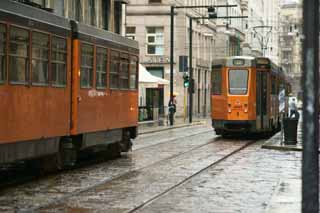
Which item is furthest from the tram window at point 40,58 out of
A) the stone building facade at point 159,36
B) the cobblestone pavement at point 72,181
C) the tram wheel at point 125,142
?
the stone building facade at point 159,36

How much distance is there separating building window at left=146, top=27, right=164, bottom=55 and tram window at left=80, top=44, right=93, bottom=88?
160ft

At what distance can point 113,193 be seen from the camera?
12555 millimetres

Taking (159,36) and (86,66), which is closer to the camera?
(86,66)

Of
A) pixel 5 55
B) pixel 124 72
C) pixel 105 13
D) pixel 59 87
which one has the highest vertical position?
pixel 105 13

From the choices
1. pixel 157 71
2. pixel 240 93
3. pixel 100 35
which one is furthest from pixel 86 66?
pixel 157 71

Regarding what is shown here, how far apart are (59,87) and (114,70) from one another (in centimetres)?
375

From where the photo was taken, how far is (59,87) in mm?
14492

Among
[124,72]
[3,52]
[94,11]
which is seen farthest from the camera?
[94,11]

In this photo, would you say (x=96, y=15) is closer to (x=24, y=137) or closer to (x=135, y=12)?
(x=135, y=12)

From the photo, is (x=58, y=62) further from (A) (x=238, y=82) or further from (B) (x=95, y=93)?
(A) (x=238, y=82)

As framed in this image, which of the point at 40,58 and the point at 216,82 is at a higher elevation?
the point at 40,58

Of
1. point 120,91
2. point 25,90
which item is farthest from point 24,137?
point 120,91

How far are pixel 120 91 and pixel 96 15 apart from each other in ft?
81.0

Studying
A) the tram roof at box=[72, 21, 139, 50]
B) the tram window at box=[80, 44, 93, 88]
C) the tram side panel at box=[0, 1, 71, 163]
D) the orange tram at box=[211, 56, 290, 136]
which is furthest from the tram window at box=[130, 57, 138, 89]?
the orange tram at box=[211, 56, 290, 136]
